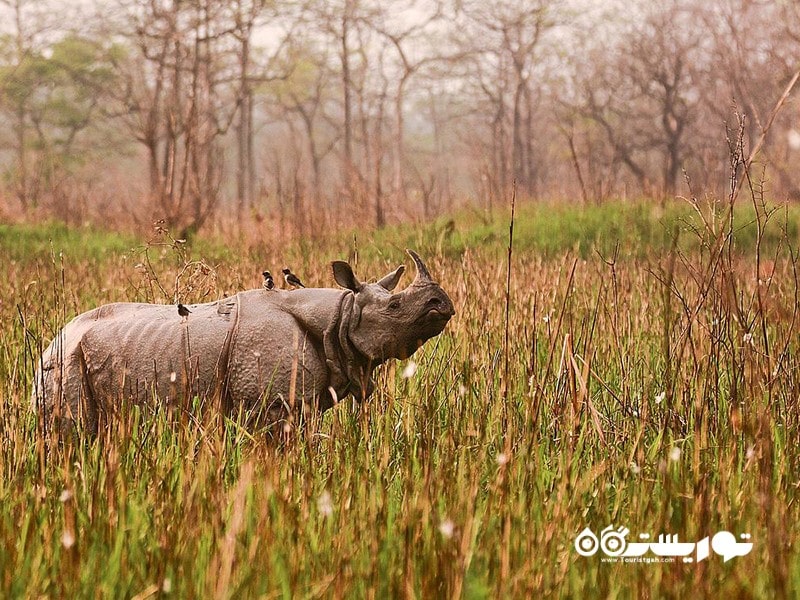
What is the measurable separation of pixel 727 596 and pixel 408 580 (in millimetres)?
633

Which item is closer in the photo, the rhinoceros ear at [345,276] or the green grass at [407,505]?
the green grass at [407,505]

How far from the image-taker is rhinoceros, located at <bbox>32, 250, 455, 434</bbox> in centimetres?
274

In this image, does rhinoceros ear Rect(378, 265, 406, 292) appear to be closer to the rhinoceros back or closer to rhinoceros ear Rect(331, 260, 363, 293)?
rhinoceros ear Rect(331, 260, 363, 293)

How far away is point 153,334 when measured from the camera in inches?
111

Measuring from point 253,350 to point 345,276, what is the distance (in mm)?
365

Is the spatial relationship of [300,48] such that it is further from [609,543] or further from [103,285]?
[609,543]

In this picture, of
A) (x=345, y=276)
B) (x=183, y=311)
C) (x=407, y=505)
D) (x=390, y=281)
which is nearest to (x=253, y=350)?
(x=183, y=311)

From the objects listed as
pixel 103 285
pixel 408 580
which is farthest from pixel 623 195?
pixel 408 580

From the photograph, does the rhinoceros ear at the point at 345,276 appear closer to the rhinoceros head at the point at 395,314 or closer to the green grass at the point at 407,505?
the rhinoceros head at the point at 395,314

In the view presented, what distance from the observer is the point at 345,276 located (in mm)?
2791

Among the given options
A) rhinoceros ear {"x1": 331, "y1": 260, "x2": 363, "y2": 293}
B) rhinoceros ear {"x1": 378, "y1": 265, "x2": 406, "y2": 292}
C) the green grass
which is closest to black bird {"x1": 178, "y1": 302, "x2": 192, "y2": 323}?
the green grass

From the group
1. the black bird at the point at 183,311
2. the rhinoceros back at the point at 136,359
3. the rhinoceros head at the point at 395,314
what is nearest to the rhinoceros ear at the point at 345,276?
the rhinoceros head at the point at 395,314

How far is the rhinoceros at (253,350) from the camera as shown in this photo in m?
2.74

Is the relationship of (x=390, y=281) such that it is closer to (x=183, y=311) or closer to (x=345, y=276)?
(x=345, y=276)
